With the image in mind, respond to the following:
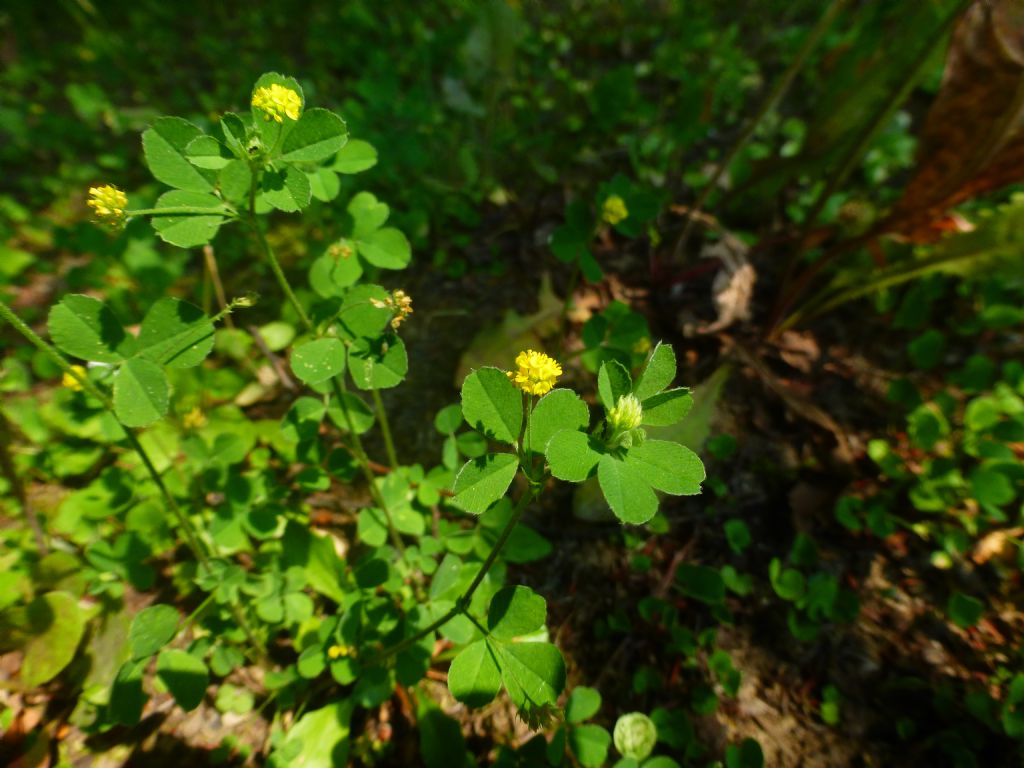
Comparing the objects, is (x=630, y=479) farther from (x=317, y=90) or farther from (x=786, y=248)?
(x=317, y=90)

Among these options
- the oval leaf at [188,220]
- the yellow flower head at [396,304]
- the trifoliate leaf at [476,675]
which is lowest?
the trifoliate leaf at [476,675]

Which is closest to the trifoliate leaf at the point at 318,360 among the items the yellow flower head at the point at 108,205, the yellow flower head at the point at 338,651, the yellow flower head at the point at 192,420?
the yellow flower head at the point at 108,205

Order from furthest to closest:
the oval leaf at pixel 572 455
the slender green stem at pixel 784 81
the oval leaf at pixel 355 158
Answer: the slender green stem at pixel 784 81 < the oval leaf at pixel 355 158 < the oval leaf at pixel 572 455

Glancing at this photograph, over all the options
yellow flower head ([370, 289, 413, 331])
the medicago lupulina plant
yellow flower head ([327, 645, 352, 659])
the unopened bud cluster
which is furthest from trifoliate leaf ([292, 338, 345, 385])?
yellow flower head ([327, 645, 352, 659])

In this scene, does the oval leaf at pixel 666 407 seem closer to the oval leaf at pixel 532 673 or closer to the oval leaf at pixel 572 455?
the oval leaf at pixel 572 455

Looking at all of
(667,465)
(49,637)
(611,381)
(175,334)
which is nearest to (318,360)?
(175,334)

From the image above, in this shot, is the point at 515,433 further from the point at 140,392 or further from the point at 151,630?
the point at 151,630

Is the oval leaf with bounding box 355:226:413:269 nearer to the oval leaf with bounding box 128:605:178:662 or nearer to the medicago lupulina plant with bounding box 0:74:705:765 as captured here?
the medicago lupulina plant with bounding box 0:74:705:765
